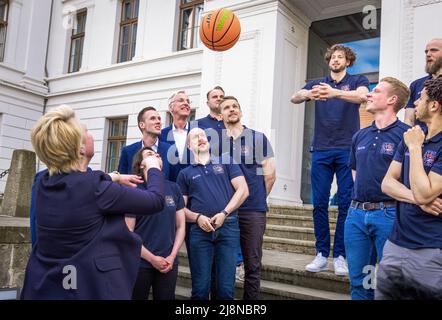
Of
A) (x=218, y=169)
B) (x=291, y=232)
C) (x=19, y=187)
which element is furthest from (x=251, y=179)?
(x=19, y=187)

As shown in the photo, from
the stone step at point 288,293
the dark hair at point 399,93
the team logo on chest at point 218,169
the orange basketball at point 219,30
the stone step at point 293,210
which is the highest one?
the orange basketball at point 219,30

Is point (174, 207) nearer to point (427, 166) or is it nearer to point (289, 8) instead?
point (427, 166)

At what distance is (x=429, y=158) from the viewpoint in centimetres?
225

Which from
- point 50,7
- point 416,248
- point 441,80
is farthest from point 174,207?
point 50,7

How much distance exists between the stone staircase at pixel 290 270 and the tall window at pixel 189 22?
6240 millimetres

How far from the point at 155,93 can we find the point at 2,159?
5571mm

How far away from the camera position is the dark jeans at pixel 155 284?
2930 millimetres

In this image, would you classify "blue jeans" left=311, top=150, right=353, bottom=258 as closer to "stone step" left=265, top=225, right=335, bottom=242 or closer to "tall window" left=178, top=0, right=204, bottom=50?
"stone step" left=265, top=225, right=335, bottom=242

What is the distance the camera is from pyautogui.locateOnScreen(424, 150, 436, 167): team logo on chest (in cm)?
224

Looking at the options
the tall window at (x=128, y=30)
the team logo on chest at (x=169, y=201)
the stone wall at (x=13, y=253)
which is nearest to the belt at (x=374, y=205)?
the team logo on chest at (x=169, y=201)

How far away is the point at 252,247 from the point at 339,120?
143 cm

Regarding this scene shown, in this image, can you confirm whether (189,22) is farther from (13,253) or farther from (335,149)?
(13,253)

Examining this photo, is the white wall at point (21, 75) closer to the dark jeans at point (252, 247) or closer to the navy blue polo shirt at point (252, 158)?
the navy blue polo shirt at point (252, 158)
